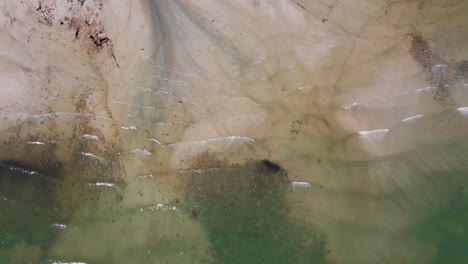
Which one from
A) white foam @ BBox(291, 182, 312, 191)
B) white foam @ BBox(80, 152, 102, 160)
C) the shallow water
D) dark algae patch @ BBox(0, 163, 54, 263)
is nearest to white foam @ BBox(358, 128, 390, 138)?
the shallow water

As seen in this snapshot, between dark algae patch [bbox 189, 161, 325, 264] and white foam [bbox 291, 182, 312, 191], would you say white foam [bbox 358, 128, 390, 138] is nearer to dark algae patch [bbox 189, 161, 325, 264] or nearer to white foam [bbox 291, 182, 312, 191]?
white foam [bbox 291, 182, 312, 191]

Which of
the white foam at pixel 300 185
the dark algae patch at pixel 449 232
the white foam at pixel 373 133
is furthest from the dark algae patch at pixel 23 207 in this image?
the dark algae patch at pixel 449 232

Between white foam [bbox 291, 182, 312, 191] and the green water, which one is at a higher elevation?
white foam [bbox 291, 182, 312, 191]

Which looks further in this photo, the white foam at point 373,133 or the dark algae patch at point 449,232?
the white foam at point 373,133

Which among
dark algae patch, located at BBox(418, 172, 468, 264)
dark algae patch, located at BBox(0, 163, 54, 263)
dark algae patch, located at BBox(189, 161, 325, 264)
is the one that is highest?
dark algae patch, located at BBox(418, 172, 468, 264)

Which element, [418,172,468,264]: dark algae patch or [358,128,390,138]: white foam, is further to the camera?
[358,128,390,138]: white foam

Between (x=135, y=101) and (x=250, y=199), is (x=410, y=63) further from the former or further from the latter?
(x=135, y=101)

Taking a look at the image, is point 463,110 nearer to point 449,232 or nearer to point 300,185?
point 449,232

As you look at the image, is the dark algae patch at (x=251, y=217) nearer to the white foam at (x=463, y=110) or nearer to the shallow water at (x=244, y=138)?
the shallow water at (x=244, y=138)

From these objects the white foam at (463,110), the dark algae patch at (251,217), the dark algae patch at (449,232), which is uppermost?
the white foam at (463,110)

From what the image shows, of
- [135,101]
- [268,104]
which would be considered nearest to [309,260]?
[268,104]
